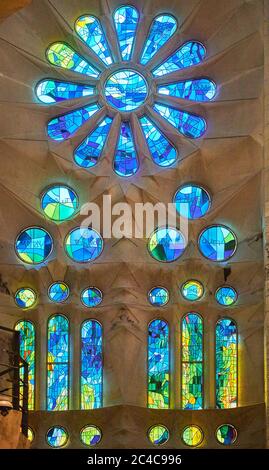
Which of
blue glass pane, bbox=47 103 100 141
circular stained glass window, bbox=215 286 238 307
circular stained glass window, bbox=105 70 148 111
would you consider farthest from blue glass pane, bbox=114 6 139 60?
circular stained glass window, bbox=215 286 238 307

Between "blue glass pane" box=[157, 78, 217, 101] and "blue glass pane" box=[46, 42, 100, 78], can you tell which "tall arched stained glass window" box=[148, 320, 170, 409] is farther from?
"blue glass pane" box=[46, 42, 100, 78]

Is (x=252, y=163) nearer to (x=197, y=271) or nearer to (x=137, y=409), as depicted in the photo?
(x=197, y=271)

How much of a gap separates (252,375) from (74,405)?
12.6 ft

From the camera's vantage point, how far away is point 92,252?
2786cm

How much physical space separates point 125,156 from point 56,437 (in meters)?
6.43

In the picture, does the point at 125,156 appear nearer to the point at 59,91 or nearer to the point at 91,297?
the point at 59,91

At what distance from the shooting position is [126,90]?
95.0ft

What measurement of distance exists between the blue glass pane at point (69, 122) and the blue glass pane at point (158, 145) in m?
1.18

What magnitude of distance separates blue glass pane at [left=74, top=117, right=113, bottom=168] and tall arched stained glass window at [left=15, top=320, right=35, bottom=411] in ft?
12.4

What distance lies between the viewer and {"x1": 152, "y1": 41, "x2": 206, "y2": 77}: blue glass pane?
28.9 m

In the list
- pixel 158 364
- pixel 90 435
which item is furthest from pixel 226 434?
pixel 90 435
